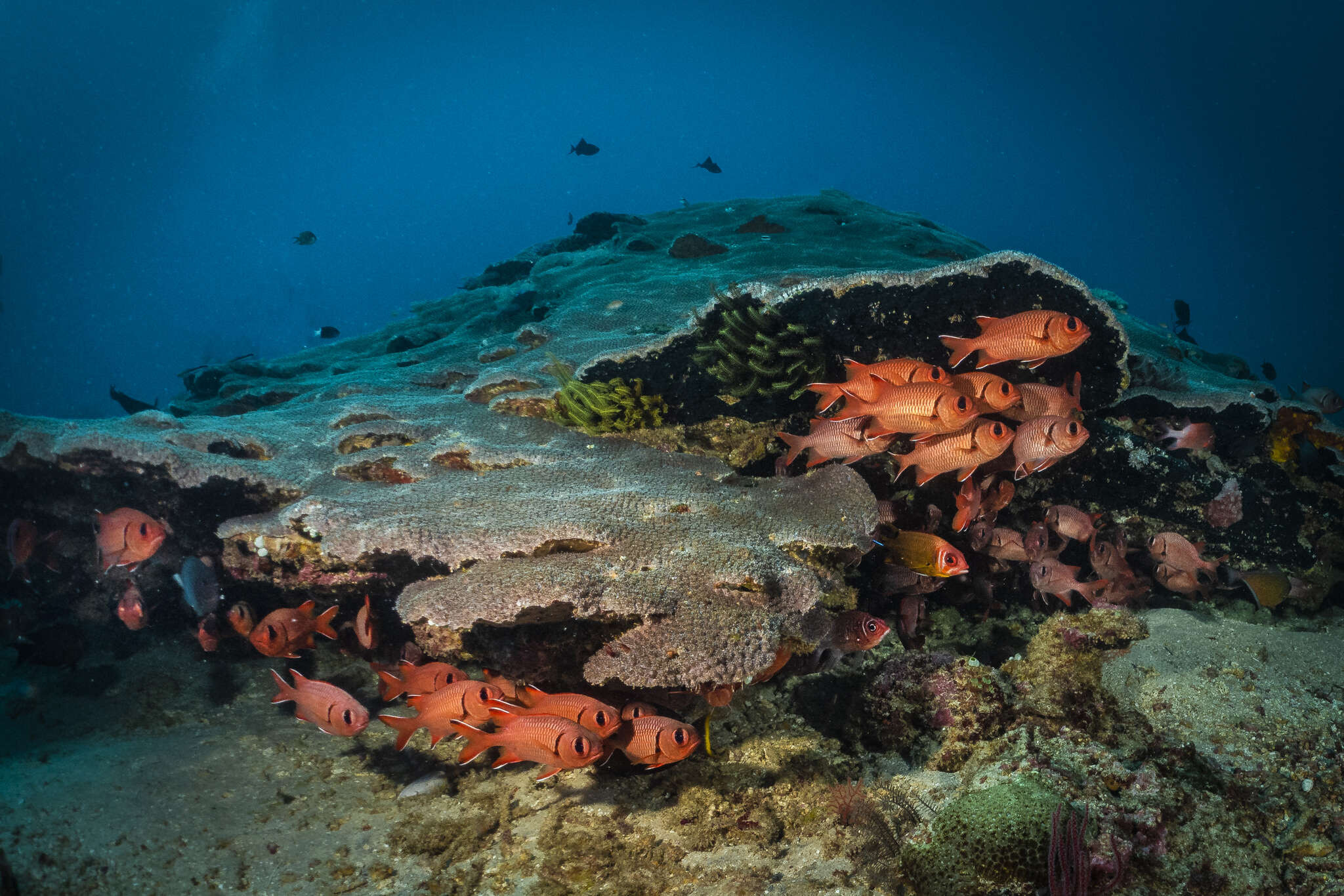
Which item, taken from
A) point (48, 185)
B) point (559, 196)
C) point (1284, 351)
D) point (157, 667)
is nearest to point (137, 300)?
point (48, 185)

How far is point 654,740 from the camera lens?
2900 millimetres

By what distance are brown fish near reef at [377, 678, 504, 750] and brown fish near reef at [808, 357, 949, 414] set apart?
268 centimetres

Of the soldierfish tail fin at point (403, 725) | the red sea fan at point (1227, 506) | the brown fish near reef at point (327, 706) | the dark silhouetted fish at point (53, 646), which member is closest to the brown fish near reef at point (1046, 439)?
the red sea fan at point (1227, 506)

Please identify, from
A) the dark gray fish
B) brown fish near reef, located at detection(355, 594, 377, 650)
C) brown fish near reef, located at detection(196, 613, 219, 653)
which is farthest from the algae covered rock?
brown fish near reef, located at detection(196, 613, 219, 653)

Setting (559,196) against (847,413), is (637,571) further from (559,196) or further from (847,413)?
(559,196)

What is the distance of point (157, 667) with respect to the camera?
5.09 metres

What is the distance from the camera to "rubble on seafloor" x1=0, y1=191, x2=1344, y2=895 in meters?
2.79

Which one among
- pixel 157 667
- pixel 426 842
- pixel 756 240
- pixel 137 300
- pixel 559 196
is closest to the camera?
pixel 426 842

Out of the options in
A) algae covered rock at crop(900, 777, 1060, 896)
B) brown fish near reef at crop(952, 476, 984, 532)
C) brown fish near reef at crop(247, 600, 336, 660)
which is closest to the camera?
algae covered rock at crop(900, 777, 1060, 896)

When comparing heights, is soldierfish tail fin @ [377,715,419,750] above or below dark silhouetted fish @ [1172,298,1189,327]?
below

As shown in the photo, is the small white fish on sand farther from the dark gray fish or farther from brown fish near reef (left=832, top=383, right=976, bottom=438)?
brown fish near reef (left=832, top=383, right=976, bottom=438)

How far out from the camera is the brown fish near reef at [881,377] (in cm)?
330

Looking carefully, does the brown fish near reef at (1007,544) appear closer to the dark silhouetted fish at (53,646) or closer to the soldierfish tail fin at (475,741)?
the soldierfish tail fin at (475,741)

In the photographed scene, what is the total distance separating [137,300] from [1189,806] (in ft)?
558
